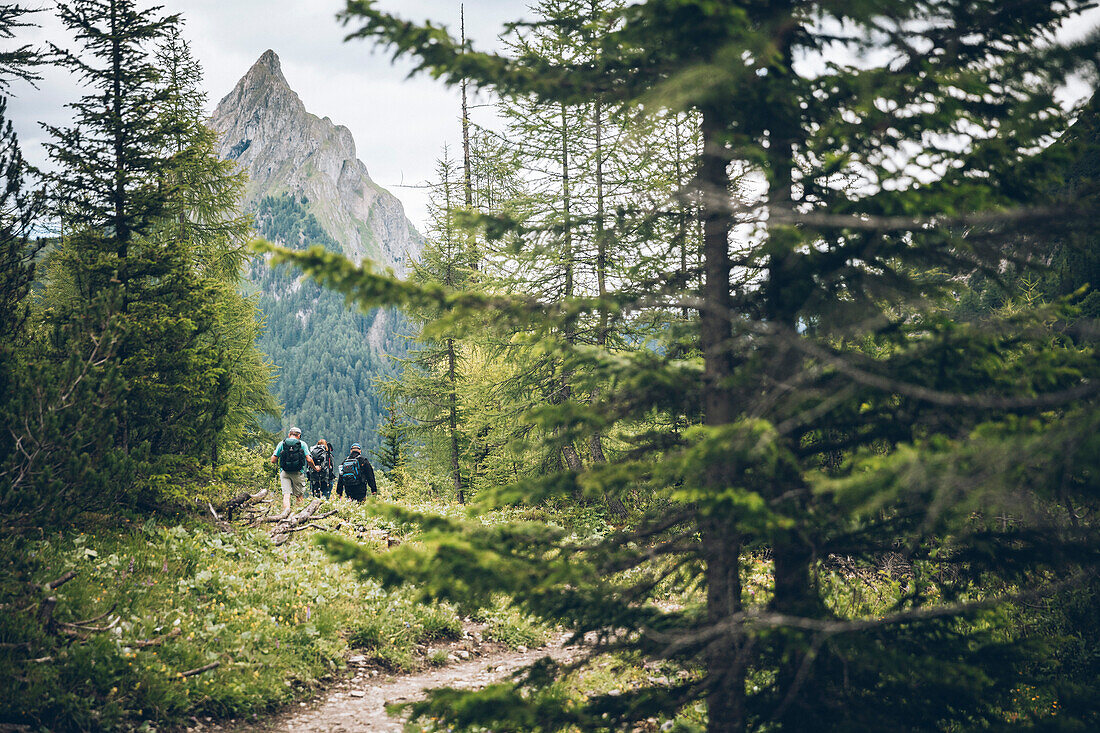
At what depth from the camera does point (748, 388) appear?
4.21m

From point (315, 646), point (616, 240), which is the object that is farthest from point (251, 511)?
point (616, 240)

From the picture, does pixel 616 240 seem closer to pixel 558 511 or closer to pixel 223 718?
pixel 223 718

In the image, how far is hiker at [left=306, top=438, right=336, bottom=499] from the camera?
659 inches

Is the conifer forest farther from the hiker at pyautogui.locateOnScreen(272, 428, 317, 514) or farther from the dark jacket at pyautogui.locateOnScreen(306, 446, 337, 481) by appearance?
the dark jacket at pyautogui.locateOnScreen(306, 446, 337, 481)

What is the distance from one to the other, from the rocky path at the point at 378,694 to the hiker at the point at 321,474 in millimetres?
9844

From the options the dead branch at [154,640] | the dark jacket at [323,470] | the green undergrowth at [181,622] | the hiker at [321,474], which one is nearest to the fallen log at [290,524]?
the green undergrowth at [181,622]

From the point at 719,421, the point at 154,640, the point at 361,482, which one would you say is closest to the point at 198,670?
the point at 154,640

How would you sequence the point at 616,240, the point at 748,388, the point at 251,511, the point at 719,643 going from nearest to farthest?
the point at 719,643 < the point at 748,388 < the point at 616,240 < the point at 251,511

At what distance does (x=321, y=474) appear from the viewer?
659 inches

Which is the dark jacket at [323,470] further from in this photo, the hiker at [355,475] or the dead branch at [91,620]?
the dead branch at [91,620]

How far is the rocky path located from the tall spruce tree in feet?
7.76

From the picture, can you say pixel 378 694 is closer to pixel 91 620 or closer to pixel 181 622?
pixel 181 622

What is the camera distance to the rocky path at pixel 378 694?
21.2ft

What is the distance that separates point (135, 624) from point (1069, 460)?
8.78 metres
